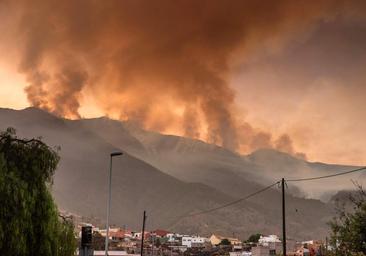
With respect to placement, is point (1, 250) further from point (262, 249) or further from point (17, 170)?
point (262, 249)

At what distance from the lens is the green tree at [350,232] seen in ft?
107

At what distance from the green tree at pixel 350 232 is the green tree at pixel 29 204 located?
16.2 meters

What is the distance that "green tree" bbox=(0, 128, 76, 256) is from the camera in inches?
992

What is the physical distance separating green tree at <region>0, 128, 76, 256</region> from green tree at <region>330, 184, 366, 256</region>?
16.2m

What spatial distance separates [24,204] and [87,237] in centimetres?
706

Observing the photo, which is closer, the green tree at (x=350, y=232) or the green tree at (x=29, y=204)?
the green tree at (x=29, y=204)

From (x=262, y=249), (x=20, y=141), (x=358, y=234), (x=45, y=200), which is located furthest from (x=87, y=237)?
(x=262, y=249)

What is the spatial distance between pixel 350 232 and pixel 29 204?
61.6 feet

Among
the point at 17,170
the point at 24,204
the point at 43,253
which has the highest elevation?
the point at 17,170

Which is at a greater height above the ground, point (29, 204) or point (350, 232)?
point (29, 204)

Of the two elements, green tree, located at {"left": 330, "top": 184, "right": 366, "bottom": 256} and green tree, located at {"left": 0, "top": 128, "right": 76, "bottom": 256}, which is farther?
green tree, located at {"left": 330, "top": 184, "right": 366, "bottom": 256}

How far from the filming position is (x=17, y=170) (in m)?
27.5

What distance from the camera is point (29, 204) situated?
26.7 m

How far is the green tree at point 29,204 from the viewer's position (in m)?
25.2
